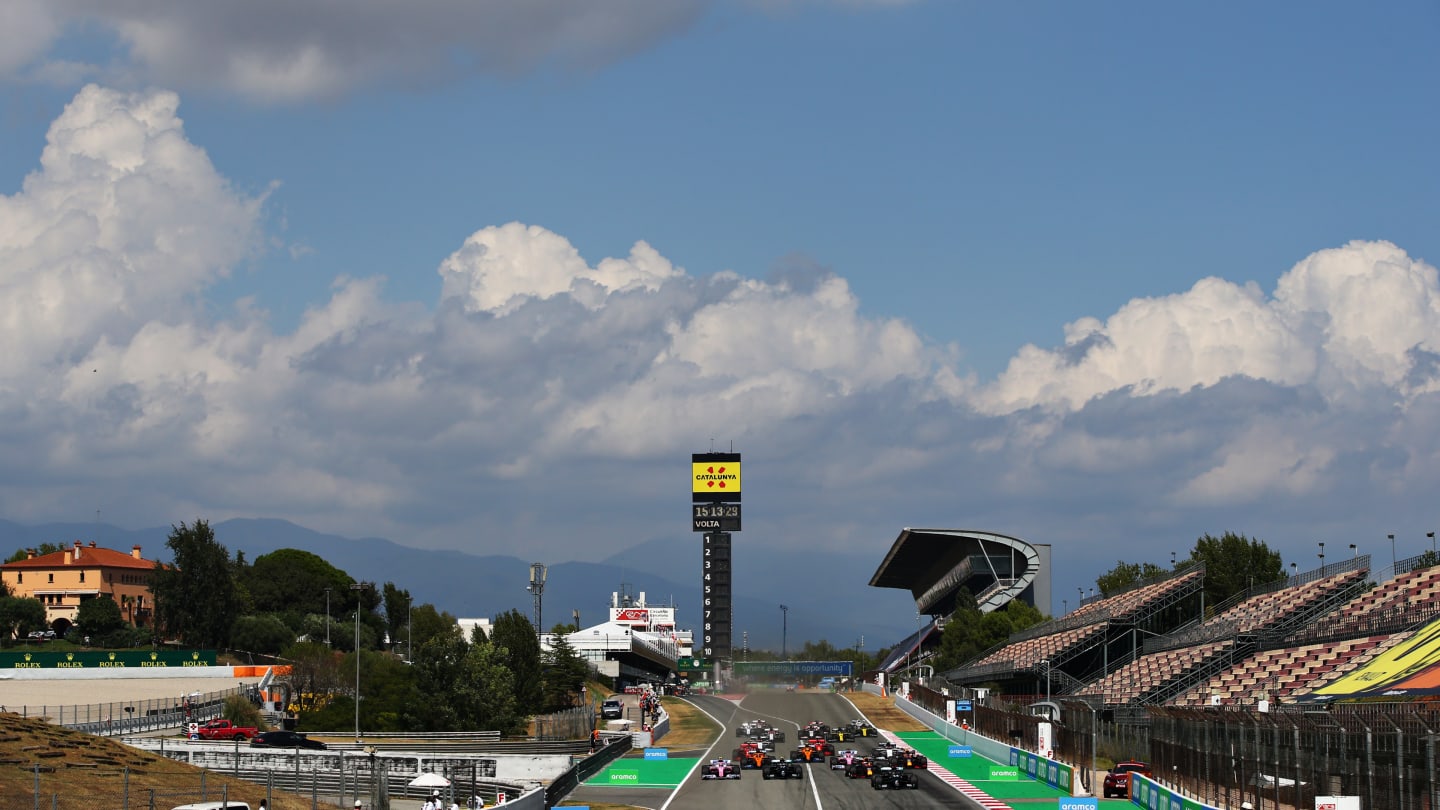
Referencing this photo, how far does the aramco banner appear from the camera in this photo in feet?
373

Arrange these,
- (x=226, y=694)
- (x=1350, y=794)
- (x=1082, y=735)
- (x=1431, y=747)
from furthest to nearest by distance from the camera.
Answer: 1. (x=226, y=694)
2. (x=1082, y=735)
3. (x=1350, y=794)
4. (x=1431, y=747)

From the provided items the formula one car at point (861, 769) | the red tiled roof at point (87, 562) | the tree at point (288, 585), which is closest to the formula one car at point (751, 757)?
the formula one car at point (861, 769)

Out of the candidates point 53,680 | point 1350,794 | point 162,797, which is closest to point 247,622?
point 53,680

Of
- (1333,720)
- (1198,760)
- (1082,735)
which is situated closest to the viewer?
(1333,720)

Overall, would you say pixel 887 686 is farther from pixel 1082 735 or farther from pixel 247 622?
pixel 1082 735

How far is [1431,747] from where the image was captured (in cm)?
3178

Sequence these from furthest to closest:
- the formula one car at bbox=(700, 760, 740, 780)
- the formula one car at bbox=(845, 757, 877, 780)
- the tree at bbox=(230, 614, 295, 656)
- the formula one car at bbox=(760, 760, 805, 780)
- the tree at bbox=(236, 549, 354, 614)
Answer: the tree at bbox=(236, 549, 354, 614)
the tree at bbox=(230, 614, 295, 656)
the formula one car at bbox=(700, 760, 740, 780)
the formula one car at bbox=(760, 760, 805, 780)
the formula one car at bbox=(845, 757, 877, 780)

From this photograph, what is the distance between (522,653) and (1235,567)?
209 ft

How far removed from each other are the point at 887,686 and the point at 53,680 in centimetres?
8135

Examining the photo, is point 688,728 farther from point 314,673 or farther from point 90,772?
point 90,772

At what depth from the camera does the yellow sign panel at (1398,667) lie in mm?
56531

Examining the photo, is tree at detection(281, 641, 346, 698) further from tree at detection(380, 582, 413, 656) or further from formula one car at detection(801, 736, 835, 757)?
tree at detection(380, 582, 413, 656)

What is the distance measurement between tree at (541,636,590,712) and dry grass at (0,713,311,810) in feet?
233

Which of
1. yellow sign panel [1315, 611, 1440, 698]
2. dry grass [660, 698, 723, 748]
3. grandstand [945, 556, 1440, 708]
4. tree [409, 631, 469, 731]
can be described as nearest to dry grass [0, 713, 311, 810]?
→ tree [409, 631, 469, 731]
